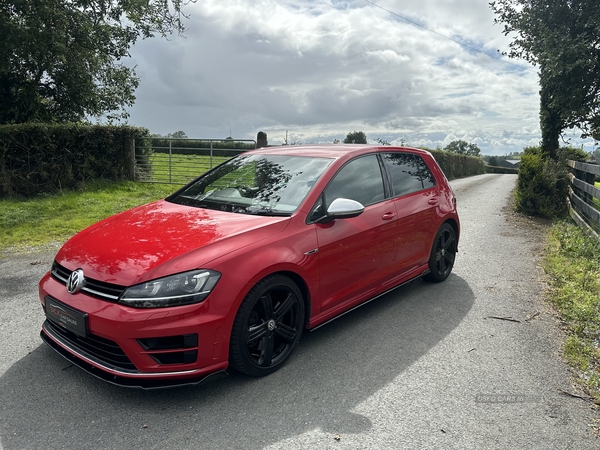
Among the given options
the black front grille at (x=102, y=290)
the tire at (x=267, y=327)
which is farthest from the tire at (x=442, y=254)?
the black front grille at (x=102, y=290)

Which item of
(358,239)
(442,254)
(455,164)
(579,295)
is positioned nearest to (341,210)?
(358,239)

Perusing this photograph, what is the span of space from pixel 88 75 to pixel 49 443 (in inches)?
607

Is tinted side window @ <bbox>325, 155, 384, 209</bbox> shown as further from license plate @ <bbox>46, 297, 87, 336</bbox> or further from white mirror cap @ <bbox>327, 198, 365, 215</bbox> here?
license plate @ <bbox>46, 297, 87, 336</bbox>

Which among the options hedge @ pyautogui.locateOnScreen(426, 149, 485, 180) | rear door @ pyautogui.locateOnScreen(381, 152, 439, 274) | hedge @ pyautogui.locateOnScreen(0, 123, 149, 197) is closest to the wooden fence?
rear door @ pyautogui.locateOnScreen(381, 152, 439, 274)

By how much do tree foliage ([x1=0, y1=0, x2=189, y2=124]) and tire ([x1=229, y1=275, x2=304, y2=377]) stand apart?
13.0 m

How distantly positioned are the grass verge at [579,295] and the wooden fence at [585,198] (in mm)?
277

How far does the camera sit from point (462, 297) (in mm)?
5148

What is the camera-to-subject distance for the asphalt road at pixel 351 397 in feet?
8.64

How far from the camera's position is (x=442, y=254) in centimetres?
555

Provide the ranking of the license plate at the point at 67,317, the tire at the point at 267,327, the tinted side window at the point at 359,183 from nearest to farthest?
the license plate at the point at 67,317 → the tire at the point at 267,327 → the tinted side window at the point at 359,183

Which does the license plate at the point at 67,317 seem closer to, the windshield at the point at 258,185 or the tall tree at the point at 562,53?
the windshield at the point at 258,185

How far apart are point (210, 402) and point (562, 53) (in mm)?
11936

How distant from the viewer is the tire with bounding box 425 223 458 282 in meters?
5.36

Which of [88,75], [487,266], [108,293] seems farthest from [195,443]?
[88,75]
